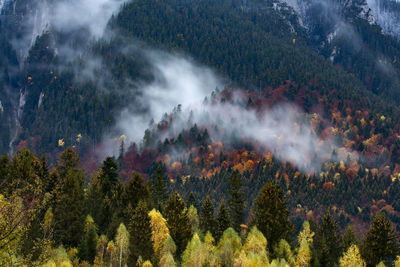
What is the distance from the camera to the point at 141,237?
230 ft

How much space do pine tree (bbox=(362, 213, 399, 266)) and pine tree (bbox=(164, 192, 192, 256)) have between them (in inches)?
1231

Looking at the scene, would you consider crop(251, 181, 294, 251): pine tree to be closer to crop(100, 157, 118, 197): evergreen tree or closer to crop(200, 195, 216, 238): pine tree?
crop(200, 195, 216, 238): pine tree

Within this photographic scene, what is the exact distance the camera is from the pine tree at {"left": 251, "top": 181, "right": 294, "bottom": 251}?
83.8m

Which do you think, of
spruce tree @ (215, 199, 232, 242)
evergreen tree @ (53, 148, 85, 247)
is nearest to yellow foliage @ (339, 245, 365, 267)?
spruce tree @ (215, 199, 232, 242)

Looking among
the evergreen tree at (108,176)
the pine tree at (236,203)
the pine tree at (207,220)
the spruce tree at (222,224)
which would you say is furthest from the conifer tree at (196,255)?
the pine tree at (236,203)

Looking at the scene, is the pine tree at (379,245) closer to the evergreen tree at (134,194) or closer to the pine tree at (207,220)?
the pine tree at (207,220)

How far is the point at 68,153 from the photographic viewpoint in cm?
9838

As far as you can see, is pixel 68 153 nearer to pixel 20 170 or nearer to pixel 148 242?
pixel 20 170

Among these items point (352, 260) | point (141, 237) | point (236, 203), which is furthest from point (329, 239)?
point (141, 237)

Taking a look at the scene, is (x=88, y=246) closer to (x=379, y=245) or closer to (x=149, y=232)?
(x=149, y=232)

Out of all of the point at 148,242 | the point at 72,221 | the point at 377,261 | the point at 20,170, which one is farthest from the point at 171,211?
the point at 377,261

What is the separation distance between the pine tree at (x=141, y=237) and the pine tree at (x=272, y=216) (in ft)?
76.8

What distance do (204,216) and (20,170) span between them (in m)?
37.4

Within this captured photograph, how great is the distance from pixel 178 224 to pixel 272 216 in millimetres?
17435
